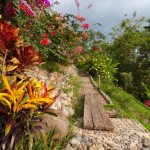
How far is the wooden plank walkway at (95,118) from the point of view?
5297 millimetres

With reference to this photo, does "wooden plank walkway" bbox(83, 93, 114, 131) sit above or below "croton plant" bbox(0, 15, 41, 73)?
below

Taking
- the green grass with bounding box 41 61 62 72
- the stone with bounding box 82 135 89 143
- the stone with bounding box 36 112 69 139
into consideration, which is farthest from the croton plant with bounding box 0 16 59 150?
the green grass with bounding box 41 61 62 72

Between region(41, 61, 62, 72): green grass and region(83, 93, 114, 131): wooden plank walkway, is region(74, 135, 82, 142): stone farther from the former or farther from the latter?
region(41, 61, 62, 72): green grass

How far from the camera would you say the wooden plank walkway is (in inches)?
209

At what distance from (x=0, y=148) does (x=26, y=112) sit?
58cm

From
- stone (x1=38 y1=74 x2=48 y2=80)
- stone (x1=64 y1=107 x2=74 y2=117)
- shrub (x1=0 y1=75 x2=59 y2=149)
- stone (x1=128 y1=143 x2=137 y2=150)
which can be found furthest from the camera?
stone (x1=38 y1=74 x2=48 y2=80)

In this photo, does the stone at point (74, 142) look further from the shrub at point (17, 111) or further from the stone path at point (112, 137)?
the shrub at point (17, 111)

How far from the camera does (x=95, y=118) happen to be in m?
5.68

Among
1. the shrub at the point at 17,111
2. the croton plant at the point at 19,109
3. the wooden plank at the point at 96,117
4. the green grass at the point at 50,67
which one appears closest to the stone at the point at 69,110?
the wooden plank at the point at 96,117

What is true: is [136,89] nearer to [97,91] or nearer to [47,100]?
[97,91]

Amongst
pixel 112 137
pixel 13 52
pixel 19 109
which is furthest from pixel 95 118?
pixel 19 109

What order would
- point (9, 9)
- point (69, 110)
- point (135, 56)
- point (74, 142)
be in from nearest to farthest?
1. point (74, 142)
2. point (9, 9)
3. point (69, 110)
4. point (135, 56)

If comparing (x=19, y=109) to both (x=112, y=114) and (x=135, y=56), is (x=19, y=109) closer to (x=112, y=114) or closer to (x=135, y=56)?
(x=112, y=114)

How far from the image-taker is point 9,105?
12.8ft
